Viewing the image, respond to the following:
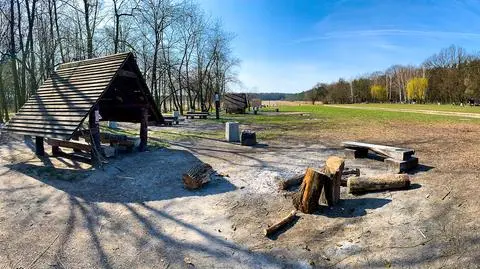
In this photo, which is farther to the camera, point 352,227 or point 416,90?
point 416,90

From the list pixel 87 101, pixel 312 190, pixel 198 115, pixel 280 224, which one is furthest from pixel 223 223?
pixel 198 115

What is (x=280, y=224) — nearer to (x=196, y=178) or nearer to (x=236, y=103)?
(x=196, y=178)

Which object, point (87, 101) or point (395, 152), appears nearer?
point (395, 152)

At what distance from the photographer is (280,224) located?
18.1 feet

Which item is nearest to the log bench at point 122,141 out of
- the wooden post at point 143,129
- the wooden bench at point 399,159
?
the wooden post at point 143,129

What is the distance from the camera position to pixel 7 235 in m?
5.71

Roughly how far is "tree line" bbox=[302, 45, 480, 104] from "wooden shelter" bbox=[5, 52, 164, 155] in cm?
5491

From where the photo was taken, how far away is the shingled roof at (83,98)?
31.0 ft

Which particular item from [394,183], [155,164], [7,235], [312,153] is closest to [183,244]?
[7,235]

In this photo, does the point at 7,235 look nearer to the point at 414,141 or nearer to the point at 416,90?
the point at 414,141

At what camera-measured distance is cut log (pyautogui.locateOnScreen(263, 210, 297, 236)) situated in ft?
17.6

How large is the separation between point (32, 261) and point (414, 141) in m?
11.7

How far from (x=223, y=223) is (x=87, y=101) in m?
5.83

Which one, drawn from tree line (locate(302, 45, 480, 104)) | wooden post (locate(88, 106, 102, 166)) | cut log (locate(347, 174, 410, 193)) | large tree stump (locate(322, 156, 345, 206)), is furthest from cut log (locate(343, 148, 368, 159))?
tree line (locate(302, 45, 480, 104))
